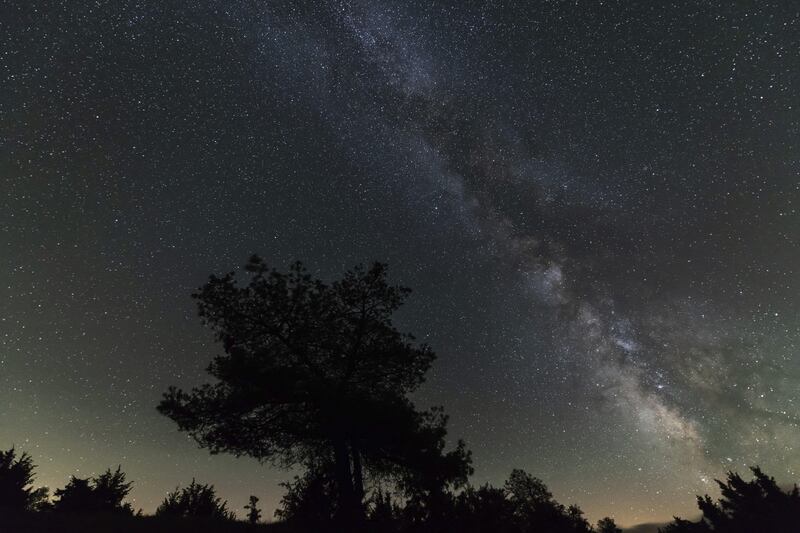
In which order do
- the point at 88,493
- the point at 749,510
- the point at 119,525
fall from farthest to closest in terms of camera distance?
the point at 749,510, the point at 88,493, the point at 119,525

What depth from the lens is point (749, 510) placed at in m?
60.5

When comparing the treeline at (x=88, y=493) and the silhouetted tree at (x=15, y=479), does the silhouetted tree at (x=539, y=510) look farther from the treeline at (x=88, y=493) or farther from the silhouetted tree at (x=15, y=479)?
the silhouetted tree at (x=15, y=479)

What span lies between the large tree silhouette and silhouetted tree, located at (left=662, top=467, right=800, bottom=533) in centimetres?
6538

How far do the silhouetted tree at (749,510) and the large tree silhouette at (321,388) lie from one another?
214ft

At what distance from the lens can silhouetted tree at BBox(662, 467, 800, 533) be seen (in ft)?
182

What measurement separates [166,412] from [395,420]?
30.2 feet

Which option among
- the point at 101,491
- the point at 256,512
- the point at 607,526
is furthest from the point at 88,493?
the point at 607,526

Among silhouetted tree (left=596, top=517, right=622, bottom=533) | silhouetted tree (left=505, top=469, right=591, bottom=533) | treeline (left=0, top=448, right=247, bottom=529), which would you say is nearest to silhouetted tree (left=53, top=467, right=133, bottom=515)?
treeline (left=0, top=448, right=247, bottom=529)

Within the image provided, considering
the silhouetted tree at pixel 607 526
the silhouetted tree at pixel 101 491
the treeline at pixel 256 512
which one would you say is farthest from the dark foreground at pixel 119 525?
the silhouetted tree at pixel 607 526

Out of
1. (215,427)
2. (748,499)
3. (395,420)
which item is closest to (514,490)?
(748,499)

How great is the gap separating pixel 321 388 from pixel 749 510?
76.1 meters

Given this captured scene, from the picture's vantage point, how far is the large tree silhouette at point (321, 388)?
663 inches

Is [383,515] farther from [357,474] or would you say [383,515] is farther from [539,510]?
[539,510]

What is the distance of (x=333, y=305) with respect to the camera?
18.8m
